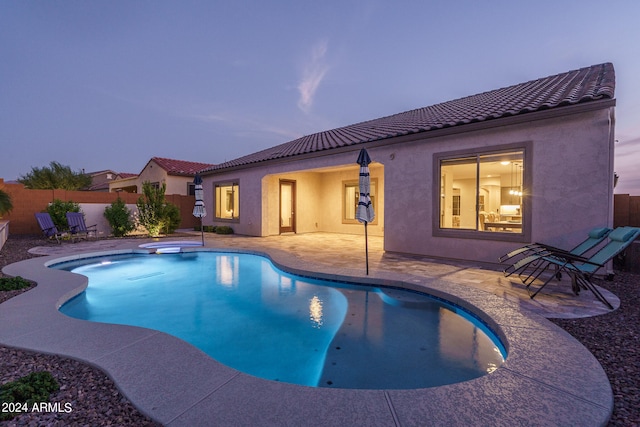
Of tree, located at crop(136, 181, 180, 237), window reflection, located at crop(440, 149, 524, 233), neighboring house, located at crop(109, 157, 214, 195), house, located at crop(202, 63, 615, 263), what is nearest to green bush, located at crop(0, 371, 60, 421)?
house, located at crop(202, 63, 615, 263)

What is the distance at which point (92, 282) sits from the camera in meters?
7.22

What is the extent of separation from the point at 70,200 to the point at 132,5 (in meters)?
12.0

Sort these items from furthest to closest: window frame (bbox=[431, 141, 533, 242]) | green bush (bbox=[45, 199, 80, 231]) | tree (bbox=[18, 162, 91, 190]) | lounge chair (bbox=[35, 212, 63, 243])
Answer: tree (bbox=[18, 162, 91, 190]) → green bush (bbox=[45, 199, 80, 231]) → lounge chair (bbox=[35, 212, 63, 243]) → window frame (bbox=[431, 141, 533, 242])

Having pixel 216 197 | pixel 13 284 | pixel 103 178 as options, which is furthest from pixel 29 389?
Result: pixel 103 178

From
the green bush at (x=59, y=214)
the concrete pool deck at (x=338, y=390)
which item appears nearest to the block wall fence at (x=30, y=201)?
the green bush at (x=59, y=214)

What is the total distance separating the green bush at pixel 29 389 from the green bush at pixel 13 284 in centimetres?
402

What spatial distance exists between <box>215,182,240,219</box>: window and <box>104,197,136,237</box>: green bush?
4481 millimetres

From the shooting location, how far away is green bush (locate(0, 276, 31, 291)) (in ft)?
17.3

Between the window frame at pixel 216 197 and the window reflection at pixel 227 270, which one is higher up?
the window frame at pixel 216 197

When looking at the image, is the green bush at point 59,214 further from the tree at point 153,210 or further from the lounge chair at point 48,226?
the tree at point 153,210

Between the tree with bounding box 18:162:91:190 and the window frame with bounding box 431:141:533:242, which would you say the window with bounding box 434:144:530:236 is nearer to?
the window frame with bounding box 431:141:533:242

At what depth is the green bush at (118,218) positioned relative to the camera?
46.2 feet

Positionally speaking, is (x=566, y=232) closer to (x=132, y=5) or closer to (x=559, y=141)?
(x=559, y=141)

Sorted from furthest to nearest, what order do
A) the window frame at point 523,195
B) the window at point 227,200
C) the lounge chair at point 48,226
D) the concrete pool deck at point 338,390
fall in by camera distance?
1. the window at point 227,200
2. the lounge chair at point 48,226
3. the window frame at point 523,195
4. the concrete pool deck at point 338,390
